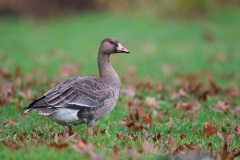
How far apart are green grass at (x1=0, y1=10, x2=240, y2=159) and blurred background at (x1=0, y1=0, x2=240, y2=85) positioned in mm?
35

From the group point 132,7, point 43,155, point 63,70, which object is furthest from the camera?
point 132,7

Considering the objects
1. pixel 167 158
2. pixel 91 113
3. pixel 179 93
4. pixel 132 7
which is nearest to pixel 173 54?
pixel 179 93

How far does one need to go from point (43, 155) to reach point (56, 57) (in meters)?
11.6

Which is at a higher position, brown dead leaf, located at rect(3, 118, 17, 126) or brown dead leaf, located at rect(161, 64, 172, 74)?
brown dead leaf, located at rect(3, 118, 17, 126)

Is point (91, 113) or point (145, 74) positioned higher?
point (91, 113)

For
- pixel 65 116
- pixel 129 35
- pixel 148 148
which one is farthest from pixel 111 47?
pixel 129 35

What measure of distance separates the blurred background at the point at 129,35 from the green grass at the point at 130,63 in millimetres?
35

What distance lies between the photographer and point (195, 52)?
17.8 m

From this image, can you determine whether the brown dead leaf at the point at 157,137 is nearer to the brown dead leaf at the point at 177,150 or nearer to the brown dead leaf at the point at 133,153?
the brown dead leaf at the point at 177,150

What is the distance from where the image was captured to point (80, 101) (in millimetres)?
6688

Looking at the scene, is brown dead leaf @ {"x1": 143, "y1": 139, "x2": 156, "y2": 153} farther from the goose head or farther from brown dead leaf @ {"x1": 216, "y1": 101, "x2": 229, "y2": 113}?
brown dead leaf @ {"x1": 216, "y1": 101, "x2": 229, "y2": 113}

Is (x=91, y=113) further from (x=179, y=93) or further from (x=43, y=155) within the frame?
(x=179, y=93)

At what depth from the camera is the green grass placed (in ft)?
21.4

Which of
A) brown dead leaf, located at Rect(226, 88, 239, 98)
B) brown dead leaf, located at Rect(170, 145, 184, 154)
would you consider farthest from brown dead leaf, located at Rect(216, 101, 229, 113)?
brown dead leaf, located at Rect(170, 145, 184, 154)
